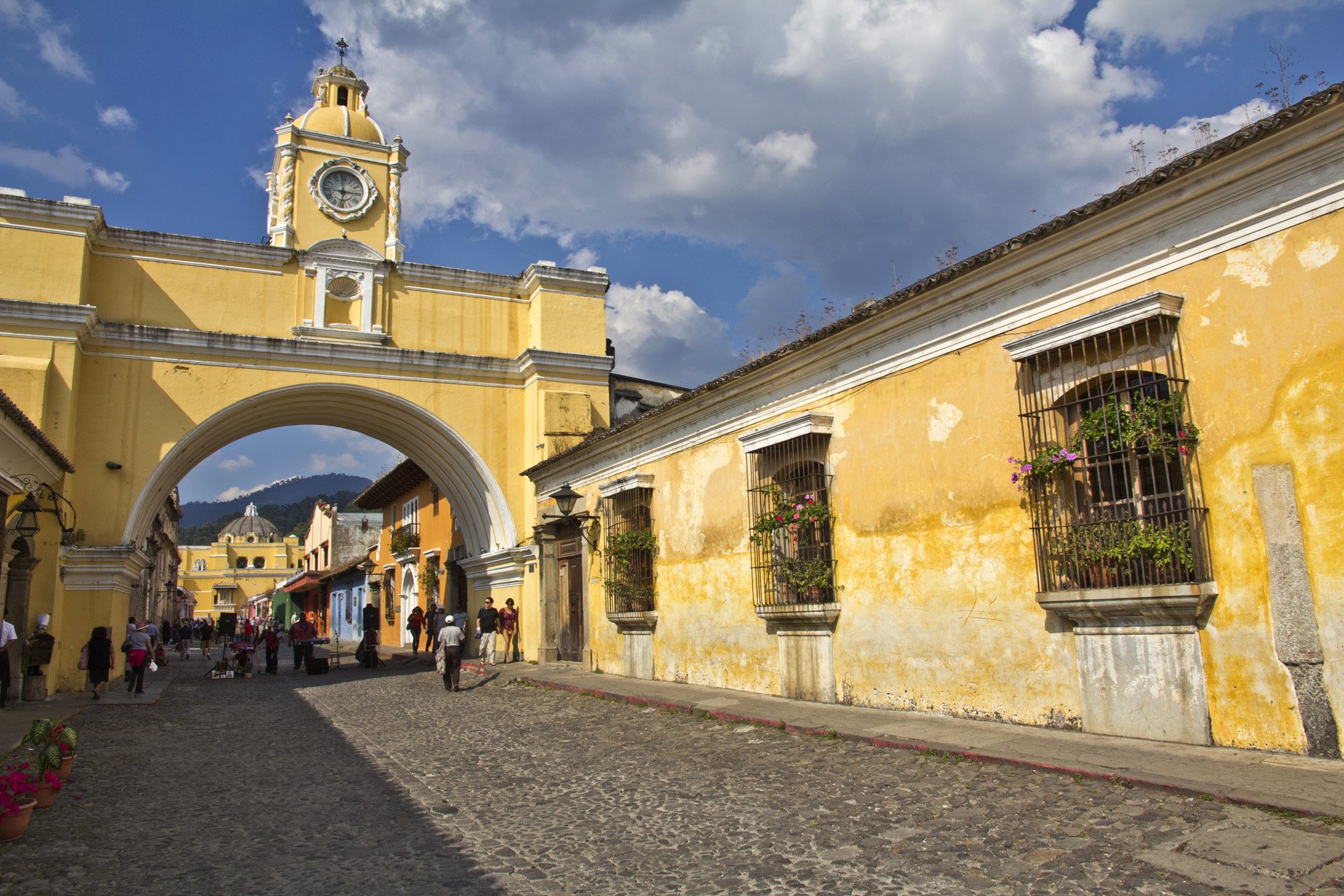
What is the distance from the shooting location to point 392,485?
3266 centimetres

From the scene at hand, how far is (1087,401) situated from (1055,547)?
114 centimetres

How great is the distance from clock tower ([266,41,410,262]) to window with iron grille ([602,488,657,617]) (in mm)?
8816

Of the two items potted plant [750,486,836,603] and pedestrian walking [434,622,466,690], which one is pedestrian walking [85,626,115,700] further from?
potted plant [750,486,836,603]

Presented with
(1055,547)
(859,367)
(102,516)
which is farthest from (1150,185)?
(102,516)

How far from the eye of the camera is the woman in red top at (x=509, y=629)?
18188 mm

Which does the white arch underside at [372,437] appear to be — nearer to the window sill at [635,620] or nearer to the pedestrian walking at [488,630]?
the pedestrian walking at [488,630]

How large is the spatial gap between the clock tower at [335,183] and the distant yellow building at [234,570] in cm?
5956

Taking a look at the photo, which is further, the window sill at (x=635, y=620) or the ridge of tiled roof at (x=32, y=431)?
the window sill at (x=635, y=620)

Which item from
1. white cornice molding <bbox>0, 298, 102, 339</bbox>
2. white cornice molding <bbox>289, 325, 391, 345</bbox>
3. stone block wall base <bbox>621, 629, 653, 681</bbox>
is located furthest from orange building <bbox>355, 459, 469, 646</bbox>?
stone block wall base <bbox>621, 629, 653, 681</bbox>

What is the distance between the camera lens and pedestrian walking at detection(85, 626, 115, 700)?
1400 centimetres

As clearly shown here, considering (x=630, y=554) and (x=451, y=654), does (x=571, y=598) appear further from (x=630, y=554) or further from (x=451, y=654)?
(x=630, y=554)

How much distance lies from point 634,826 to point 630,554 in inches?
334

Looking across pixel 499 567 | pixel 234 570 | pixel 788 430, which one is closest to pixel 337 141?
pixel 499 567

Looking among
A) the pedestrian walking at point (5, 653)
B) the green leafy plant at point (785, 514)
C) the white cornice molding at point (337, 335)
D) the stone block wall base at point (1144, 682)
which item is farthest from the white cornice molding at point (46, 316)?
the stone block wall base at point (1144, 682)
